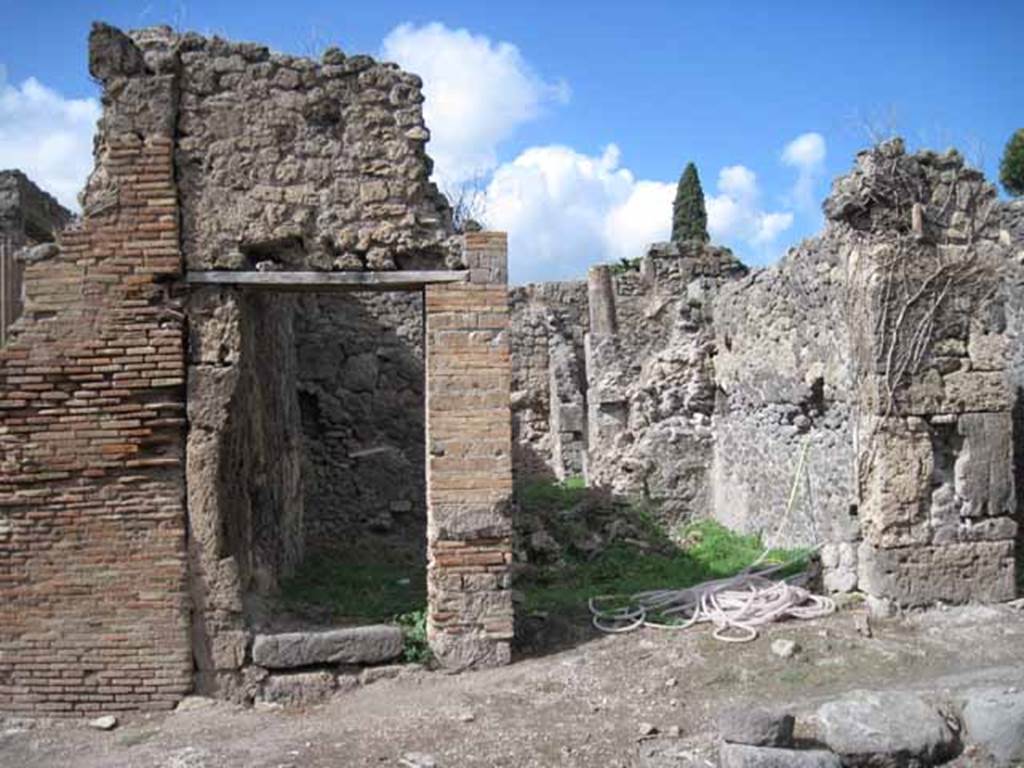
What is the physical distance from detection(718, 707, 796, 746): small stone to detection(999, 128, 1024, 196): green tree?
2684 cm

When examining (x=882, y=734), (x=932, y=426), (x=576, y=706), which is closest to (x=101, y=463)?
(x=576, y=706)

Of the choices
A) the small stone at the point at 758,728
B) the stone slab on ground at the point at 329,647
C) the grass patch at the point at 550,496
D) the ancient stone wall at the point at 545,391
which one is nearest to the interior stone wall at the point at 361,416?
the grass patch at the point at 550,496

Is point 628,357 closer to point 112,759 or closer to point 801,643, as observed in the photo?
point 801,643

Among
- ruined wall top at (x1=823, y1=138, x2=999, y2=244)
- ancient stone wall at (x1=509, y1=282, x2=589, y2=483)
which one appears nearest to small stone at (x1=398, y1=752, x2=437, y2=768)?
ruined wall top at (x1=823, y1=138, x2=999, y2=244)

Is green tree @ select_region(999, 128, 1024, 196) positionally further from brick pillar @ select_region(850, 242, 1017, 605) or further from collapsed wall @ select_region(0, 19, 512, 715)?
collapsed wall @ select_region(0, 19, 512, 715)

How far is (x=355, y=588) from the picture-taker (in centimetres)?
894

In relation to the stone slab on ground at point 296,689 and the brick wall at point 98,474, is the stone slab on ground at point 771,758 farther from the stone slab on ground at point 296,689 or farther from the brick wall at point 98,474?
the brick wall at point 98,474

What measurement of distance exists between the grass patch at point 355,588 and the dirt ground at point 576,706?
1281 millimetres

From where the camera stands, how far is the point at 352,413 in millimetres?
12219

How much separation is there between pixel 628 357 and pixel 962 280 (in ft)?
23.8

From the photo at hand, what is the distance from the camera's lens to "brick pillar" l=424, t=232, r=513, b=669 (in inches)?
257

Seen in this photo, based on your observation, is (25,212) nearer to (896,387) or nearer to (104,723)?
(104,723)

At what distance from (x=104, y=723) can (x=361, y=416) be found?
6512 mm

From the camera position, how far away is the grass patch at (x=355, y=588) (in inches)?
305
